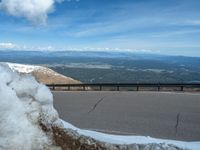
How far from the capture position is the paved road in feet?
42.4

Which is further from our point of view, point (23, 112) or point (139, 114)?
point (139, 114)

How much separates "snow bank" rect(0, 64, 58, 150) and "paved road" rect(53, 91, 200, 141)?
855cm

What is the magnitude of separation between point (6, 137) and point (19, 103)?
12.5 inches

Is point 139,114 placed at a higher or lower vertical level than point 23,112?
lower

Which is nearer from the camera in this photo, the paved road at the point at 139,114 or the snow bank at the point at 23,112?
the snow bank at the point at 23,112

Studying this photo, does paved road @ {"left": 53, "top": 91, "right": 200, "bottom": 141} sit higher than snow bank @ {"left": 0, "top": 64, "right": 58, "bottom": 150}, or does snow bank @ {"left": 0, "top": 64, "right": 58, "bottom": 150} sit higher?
snow bank @ {"left": 0, "top": 64, "right": 58, "bottom": 150}

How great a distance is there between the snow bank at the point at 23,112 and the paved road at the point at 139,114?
28.0 feet

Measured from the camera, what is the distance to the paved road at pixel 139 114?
12922 millimetres

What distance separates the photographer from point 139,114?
1625cm

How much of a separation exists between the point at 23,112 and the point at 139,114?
13.0m

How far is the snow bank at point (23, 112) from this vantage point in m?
3.35

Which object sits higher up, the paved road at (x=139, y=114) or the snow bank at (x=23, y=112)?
the snow bank at (x=23, y=112)

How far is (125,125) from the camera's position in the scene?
1381 cm

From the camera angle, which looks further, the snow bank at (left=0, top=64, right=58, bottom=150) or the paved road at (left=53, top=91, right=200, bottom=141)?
the paved road at (left=53, top=91, right=200, bottom=141)
